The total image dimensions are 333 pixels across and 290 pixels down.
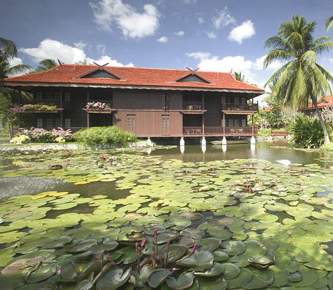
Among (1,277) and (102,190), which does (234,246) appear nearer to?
(1,277)

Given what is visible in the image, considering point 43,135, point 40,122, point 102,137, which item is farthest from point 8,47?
point 102,137

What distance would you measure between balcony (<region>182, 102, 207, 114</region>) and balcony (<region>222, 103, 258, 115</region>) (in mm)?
2379

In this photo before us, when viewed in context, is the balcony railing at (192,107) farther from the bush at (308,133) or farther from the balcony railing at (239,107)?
the bush at (308,133)

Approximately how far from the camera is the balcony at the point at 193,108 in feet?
87.7

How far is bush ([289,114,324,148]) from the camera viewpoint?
20.7 m

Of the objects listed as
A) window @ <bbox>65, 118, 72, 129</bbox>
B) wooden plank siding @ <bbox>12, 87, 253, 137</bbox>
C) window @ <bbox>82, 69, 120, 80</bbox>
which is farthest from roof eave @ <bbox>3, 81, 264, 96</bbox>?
window @ <bbox>65, 118, 72, 129</bbox>

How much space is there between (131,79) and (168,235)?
24.2 metres

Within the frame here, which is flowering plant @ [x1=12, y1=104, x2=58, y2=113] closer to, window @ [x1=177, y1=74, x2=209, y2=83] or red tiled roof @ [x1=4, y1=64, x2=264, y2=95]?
red tiled roof @ [x1=4, y1=64, x2=264, y2=95]

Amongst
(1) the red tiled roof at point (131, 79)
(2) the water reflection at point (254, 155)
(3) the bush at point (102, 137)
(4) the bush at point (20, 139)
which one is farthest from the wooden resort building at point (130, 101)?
(2) the water reflection at point (254, 155)

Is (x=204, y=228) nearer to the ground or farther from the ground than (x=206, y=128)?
nearer to the ground

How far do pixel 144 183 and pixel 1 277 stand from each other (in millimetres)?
4905

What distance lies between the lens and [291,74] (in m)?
21.3

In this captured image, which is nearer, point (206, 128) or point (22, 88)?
point (22, 88)

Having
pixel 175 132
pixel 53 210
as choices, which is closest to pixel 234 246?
pixel 53 210
